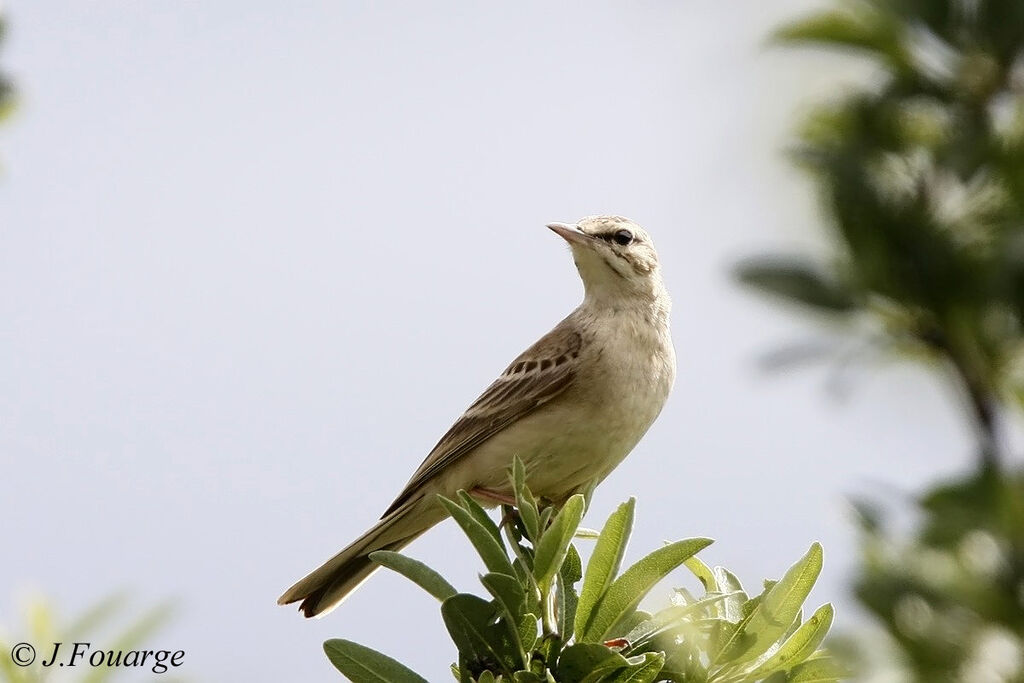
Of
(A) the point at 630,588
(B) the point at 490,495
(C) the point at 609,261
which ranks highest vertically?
(C) the point at 609,261

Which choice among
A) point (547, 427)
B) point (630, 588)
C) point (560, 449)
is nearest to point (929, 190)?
point (630, 588)

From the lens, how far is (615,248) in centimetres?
880

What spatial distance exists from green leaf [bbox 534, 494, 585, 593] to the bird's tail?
3847 millimetres

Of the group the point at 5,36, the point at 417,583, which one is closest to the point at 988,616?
the point at 417,583

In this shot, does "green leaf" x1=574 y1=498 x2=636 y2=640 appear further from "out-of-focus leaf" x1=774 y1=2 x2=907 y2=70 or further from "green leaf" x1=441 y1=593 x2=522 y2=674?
"out-of-focus leaf" x1=774 y1=2 x2=907 y2=70

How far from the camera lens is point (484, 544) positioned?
3.66 metres

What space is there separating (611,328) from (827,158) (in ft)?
22.6

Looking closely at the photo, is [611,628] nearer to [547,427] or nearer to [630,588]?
[630,588]

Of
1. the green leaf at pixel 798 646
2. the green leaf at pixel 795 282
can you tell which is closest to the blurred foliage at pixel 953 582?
the green leaf at pixel 795 282

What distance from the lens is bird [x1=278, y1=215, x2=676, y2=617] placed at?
7.45m

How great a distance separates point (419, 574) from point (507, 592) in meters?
0.35

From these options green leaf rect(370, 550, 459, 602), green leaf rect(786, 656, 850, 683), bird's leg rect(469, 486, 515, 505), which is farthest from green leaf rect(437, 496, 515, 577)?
bird's leg rect(469, 486, 515, 505)

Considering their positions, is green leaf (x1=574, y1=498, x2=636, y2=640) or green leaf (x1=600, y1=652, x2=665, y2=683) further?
green leaf (x1=574, y1=498, x2=636, y2=640)

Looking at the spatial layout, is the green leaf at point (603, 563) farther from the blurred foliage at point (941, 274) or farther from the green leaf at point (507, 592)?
the blurred foliage at point (941, 274)
